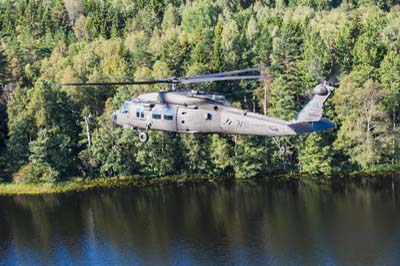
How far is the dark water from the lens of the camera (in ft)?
167

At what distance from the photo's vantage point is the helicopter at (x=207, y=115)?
103 ft

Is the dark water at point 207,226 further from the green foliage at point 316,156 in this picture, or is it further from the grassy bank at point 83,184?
the green foliage at point 316,156

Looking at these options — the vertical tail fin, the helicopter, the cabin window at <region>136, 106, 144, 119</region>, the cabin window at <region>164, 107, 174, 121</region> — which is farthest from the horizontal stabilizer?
the cabin window at <region>136, 106, 144, 119</region>

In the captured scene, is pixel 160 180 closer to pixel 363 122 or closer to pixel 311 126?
pixel 363 122

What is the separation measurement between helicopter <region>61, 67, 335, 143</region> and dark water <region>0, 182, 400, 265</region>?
18.7 metres

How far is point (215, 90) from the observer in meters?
71.1

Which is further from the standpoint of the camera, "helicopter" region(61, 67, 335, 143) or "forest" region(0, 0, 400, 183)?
"forest" region(0, 0, 400, 183)

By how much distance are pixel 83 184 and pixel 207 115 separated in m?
37.6

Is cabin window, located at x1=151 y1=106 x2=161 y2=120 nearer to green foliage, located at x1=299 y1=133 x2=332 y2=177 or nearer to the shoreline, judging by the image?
the shoreline

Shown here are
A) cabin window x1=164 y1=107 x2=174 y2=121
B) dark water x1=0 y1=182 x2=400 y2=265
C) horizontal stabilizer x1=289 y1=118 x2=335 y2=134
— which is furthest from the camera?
dark water x1=0 y1=182 x2=400 y2=265

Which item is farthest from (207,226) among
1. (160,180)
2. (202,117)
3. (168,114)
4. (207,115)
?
(207,115)

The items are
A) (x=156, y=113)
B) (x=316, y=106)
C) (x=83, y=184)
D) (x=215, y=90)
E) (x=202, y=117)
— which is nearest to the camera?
(x=316, y=106)

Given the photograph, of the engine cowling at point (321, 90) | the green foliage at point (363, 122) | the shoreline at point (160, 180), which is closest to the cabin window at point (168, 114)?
the engine cowling at point (321, 90)

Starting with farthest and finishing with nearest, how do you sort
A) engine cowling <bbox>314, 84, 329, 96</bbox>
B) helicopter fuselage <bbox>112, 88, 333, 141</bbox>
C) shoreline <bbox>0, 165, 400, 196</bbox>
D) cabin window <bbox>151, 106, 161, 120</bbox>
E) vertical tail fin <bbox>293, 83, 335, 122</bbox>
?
1. shoreline <bbox>0, 165, 400, 196</bbox>
2. cabin window <bbox>151, 106, 161, 120</bbox>
3. helicopter fuselage <bbox>112, 88, 333, 141</bbox>
4. vertical tail fin <bbox>293, 83, 335, 122</bbox>
5. engine cowling <bbox>314, 84, 329, 96</bbox>
